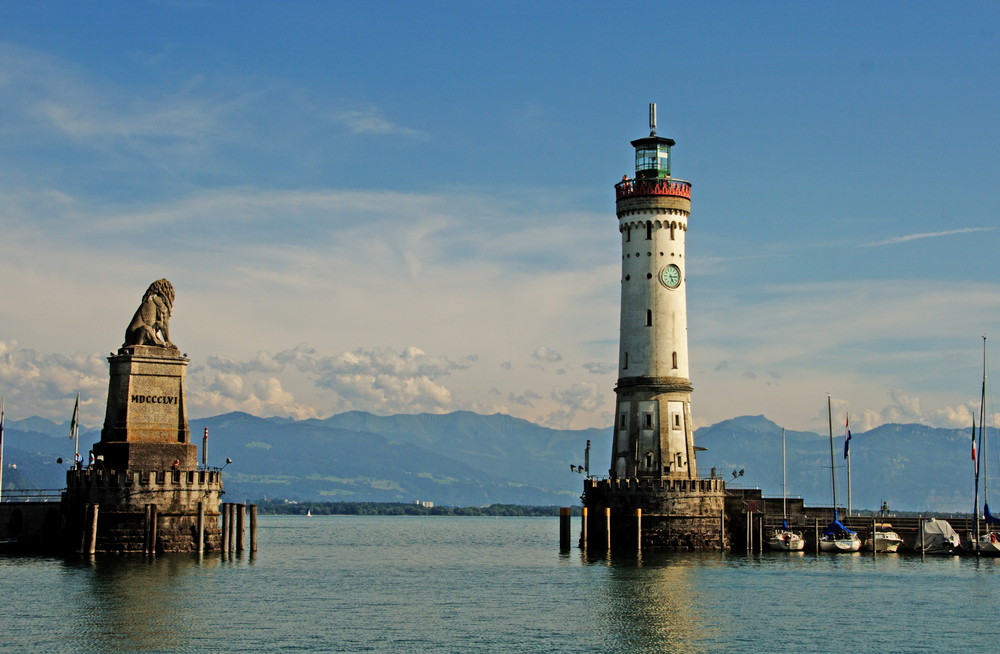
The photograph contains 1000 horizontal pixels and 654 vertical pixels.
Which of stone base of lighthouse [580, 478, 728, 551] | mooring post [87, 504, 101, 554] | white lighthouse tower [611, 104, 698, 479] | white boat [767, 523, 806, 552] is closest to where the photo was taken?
mooring post [87, 504, 101, 554]

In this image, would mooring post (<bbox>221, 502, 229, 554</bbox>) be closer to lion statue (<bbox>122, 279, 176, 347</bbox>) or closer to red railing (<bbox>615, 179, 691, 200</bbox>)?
lion statue (<bbox>122, 279, 176, 347</bbox>)

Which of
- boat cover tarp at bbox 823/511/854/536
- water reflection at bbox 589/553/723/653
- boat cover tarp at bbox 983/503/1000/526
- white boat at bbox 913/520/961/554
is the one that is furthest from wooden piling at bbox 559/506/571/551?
boat cover tarp at bbox 983/503/1000/526

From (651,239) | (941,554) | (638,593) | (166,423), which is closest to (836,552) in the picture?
(941,554)

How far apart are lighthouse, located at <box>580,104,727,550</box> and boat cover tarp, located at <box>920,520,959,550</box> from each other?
57.4ft

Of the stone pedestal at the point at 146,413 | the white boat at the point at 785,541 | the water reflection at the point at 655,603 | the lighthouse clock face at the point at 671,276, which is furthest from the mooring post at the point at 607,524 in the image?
the stone pedestal at the point at 146,413

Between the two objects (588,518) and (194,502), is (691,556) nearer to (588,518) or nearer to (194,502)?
(588,518)

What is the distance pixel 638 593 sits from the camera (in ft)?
243

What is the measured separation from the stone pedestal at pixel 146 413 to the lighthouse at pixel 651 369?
98.6 ft

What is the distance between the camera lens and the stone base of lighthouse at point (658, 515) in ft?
317

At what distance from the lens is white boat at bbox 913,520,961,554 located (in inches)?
4104

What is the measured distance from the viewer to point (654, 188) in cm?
10125

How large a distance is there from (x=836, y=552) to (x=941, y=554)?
813 centimetres

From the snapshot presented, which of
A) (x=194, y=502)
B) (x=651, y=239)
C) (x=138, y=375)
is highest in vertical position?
(x=651, y=239)

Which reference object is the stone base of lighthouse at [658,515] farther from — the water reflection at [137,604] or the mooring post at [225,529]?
the water reflection at [137,604]
